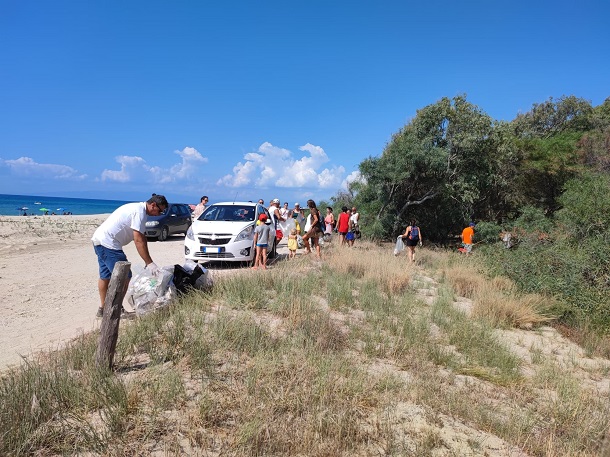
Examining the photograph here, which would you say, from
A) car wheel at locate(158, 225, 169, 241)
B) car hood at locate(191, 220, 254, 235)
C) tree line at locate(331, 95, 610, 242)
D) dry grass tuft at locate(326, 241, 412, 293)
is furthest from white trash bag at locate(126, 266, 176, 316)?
tree line at locate(331, 95, 610, 242)

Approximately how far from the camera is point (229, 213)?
36.6 feet

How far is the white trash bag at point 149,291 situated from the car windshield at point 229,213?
515 centimetres

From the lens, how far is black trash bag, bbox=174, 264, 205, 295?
620 centimetres

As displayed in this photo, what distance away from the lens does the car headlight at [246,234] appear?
9961 mm

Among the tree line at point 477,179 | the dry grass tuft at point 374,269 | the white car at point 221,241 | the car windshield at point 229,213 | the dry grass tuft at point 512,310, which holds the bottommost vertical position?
the dry grass tuft at point 512,310

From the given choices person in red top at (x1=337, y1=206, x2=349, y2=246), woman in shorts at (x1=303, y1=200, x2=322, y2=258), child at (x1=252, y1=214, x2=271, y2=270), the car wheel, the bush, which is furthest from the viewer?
the bush

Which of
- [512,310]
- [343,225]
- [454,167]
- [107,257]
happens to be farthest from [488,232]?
[107,257]

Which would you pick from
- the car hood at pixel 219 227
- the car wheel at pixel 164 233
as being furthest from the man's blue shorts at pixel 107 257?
the car wheel at pixel 164 233

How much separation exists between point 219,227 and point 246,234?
761 millimetres

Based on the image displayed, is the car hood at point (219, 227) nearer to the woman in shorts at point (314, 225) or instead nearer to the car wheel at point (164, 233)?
the woman in shorts at point (314, 225)

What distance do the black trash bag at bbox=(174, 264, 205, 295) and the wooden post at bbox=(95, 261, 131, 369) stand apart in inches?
92.5

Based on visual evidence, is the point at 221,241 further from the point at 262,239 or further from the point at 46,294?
the point at 46,294

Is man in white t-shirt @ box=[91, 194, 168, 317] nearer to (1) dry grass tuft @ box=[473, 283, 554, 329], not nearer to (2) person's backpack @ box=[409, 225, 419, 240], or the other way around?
(1) dry grass tuft @ box=[473, 283, 554, 329]

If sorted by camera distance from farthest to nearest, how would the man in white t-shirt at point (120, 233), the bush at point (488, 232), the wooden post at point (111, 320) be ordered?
the bush at point (488, 232), the man in white t-shirt at point (120, 233), the wooden post at point (111, 320)
